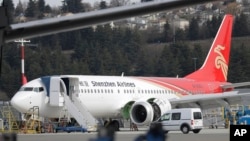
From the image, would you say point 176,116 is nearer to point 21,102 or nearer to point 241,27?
point 21,102

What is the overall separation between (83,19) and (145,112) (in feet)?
113

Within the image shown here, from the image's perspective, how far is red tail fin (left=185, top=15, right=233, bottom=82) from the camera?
51688 millimetres

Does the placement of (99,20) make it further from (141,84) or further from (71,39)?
(71,39)

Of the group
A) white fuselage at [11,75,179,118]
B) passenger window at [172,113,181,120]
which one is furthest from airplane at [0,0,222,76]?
white fuselage at [11,75,179,118]

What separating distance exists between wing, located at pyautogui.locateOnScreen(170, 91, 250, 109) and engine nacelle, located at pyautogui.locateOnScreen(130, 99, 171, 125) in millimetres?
2399

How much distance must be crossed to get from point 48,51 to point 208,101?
2543 centimetres

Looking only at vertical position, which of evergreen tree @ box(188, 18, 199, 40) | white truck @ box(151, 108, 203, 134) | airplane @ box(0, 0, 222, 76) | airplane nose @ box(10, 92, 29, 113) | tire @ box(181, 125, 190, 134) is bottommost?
tire @ box(181, 125, 190, 134)

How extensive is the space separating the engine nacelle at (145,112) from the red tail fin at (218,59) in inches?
350

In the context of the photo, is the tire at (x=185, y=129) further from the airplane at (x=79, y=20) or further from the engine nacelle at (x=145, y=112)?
the airplane at (x=79, y=20)

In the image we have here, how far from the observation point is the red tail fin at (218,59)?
51688mm

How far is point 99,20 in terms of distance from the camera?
25.5 feet

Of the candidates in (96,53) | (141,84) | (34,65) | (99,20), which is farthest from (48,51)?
(99,20)

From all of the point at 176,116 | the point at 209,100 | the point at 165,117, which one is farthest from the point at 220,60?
the point at 176,116

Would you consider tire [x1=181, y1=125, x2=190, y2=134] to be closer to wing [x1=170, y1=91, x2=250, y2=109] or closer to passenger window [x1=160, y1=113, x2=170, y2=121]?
passenger window [x1=160, y1=113, x2=170, y2=121]
